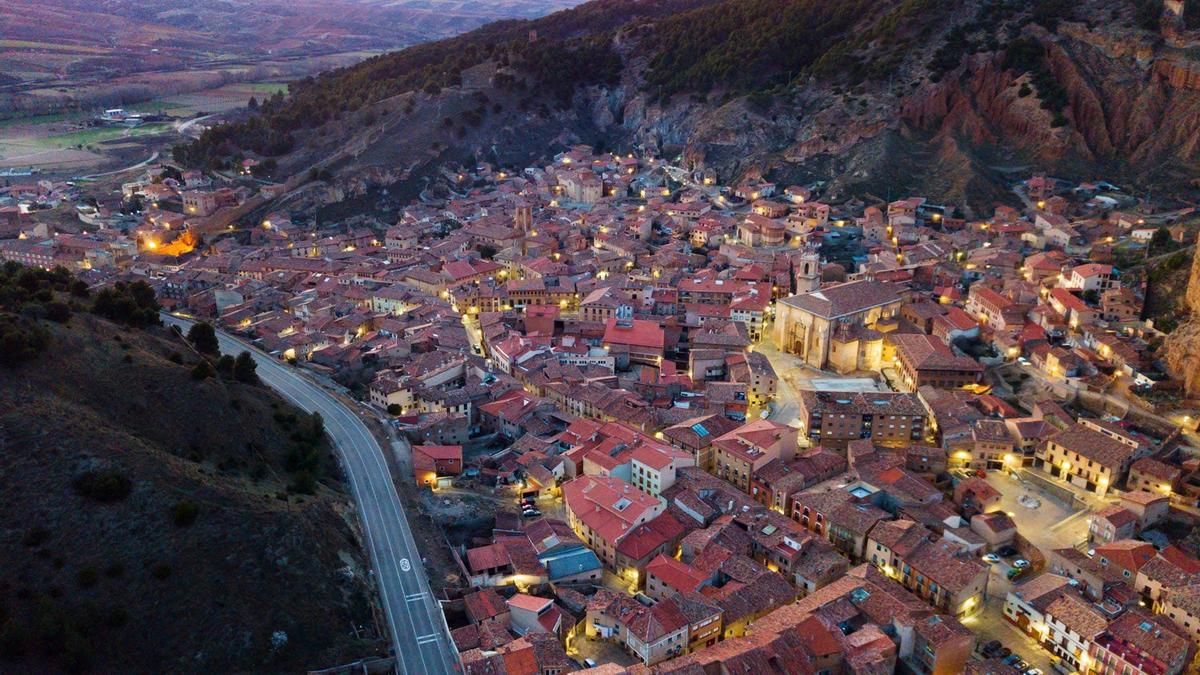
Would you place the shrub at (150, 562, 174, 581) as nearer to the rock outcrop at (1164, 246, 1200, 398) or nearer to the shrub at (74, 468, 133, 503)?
the shrub at (74, 468, 133, 503)

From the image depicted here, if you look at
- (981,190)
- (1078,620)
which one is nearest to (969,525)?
(1078,620)

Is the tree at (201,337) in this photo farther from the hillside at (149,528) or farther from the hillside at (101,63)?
the hillside at (101,63)

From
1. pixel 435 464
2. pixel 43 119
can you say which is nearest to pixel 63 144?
pixel 43 119

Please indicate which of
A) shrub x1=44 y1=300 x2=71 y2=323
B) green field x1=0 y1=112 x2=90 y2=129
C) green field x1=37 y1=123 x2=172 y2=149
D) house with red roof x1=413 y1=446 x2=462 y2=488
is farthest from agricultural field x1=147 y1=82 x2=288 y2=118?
house with red roof x1=413 y1=446 x2=462 y2=488

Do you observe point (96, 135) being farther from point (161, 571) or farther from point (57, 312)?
point (161, 571)

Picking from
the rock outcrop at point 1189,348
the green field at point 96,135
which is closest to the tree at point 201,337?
the rock outcrop at point 1189,348

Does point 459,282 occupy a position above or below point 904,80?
below

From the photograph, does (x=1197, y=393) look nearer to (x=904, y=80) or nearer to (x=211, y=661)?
(x=211, y=661)
